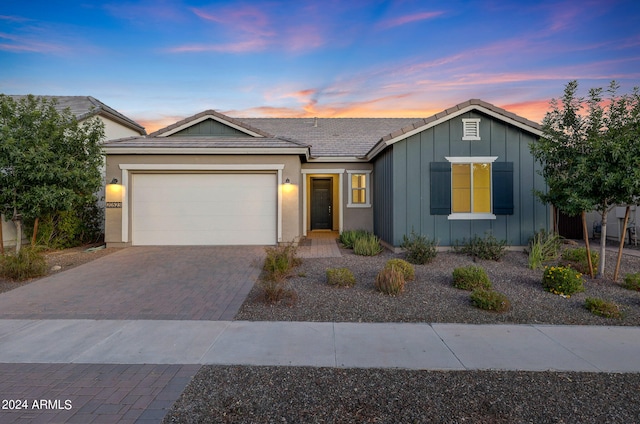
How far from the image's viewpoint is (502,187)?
9.95m

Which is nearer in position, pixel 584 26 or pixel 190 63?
pixel 584 26

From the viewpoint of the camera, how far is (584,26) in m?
9.15

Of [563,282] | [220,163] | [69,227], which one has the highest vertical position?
[220,163]

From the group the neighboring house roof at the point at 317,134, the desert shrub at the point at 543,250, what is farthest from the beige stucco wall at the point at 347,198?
the desert shrub at the point at 543,250

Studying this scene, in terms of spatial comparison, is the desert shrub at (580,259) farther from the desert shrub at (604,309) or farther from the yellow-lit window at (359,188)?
the yellow-lit window at (359,188)

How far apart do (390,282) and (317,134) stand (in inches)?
467

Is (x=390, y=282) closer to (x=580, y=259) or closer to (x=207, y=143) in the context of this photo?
(x=580, y=259)

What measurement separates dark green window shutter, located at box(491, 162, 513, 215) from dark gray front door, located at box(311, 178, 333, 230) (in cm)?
743

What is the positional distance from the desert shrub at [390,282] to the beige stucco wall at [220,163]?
527cm

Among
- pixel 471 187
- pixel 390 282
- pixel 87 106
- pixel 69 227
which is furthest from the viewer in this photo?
pixel 87 106

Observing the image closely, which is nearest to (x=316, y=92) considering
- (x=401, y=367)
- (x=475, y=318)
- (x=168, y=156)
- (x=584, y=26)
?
(x=168, y=156)

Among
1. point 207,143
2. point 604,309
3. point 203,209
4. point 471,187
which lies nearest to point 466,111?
point 471,187

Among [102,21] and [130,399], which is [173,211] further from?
[130,399]

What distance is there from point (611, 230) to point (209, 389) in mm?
16335
